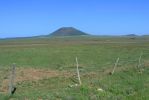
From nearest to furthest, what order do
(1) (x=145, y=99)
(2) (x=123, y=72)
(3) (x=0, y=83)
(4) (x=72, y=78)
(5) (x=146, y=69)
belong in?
(1) (x=145, y=99) < (3) (x=0, y=83) < (4) (x=72, y=78) < (2) (x=123, y=72) < (5) (x=146, y=69)

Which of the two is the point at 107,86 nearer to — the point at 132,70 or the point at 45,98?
the point at 45,98

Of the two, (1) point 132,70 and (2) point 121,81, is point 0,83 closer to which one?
(2) point 121,81

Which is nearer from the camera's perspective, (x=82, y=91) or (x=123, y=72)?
(x=82, y=91)

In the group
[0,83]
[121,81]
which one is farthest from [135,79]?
[0,83]

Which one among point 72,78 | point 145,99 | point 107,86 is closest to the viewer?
point 145,99

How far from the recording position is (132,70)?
2592 cm

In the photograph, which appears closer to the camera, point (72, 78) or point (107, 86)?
point (107, 86)

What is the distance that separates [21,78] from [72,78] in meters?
3.52

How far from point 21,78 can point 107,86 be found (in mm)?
7258

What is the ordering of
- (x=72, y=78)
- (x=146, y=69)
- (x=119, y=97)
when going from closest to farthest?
1. (x=119, y=97)
2. (x=72, y=78)
3. (x=146, y=69)

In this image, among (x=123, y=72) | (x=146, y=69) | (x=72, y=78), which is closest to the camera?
(x=72, y=78)

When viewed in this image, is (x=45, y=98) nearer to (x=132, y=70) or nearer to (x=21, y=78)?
(x=21, y=78)

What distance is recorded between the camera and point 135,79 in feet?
72.5

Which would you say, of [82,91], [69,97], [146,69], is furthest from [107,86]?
[146,69]
